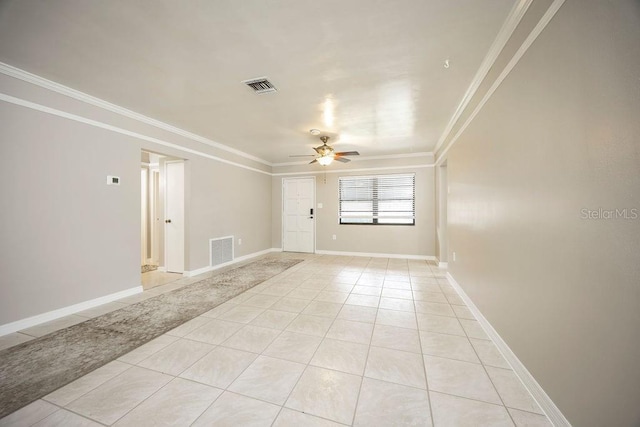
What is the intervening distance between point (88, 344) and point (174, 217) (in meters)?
2.83

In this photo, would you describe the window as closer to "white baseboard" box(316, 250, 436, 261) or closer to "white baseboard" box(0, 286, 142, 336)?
"white baseboard" box(316, 250, 436, 261)

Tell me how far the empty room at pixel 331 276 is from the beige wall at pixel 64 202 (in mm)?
20

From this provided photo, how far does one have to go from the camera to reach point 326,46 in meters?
2.09

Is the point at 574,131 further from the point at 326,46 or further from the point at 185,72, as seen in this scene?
the point at 185,72

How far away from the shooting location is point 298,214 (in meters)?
7.00

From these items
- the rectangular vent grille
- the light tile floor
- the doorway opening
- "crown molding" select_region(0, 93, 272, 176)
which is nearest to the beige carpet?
the light tile floor

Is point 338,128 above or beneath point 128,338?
above

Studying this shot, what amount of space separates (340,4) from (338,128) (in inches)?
99.6

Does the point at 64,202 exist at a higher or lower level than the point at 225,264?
higher

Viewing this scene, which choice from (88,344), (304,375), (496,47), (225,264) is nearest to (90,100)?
(88,344)

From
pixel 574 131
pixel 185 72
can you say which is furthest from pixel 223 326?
pixel 574 131

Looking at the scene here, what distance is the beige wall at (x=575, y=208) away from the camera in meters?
0.92

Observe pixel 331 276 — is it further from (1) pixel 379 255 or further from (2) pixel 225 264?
(2) pixel 225 264

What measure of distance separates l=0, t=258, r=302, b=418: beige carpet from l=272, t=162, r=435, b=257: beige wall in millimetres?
3430
